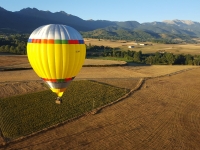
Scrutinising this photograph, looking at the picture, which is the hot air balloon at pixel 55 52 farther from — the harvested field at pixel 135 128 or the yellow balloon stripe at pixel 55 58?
the harvested field at pixel 135 128

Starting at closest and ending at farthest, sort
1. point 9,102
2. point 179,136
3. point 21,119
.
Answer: point 179,136
point 21,119
point 9,102

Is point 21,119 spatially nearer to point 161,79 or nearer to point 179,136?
point 179,136

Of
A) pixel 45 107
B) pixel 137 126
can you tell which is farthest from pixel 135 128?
pixel 45 107

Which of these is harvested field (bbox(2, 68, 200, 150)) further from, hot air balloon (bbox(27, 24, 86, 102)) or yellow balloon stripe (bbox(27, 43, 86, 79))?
yellow balloon stripe (bbox(27, 43, 86, 79))

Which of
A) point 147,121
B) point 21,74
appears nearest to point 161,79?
point 147,121

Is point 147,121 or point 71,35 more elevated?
point 71,35

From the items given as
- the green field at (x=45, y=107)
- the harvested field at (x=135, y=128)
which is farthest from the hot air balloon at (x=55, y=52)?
the green field at (x=45, y=107)

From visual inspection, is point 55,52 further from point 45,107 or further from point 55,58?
point 45,107
